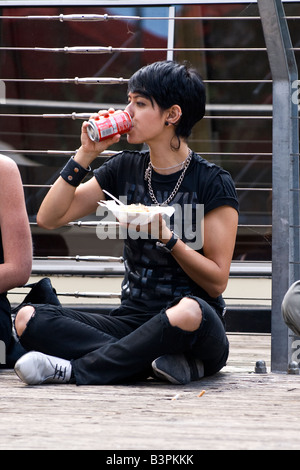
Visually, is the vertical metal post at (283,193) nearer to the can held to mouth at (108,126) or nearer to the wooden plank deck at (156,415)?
the wooden plank deck at (156,415)

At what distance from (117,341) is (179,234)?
35 cm

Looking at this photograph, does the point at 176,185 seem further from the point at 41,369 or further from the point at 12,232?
the point at 41,369

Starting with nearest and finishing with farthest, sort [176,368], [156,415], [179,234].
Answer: [156,415]
[176,368]
[179,234]

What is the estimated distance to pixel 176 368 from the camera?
2.30m

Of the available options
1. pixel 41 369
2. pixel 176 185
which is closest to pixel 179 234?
pixel 176 185

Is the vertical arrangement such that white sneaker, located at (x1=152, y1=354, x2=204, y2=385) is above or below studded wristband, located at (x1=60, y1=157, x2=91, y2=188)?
below

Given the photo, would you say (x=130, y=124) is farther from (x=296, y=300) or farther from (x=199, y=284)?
(x=296, y=300)

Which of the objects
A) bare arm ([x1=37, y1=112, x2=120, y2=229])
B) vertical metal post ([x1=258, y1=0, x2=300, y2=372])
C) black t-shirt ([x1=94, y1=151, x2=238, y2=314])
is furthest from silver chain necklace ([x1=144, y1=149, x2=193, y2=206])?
vertical metal post ([x1=258, y1=0, x2=300, y2=372])

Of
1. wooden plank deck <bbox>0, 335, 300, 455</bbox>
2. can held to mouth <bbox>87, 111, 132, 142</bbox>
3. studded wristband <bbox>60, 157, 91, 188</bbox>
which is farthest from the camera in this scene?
studded wristband <bbox>60, 157, 91, 188</bbox>

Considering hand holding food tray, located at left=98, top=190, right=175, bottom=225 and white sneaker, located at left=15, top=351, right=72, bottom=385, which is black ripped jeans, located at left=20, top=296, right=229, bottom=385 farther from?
hand holding food tray, located at left=98, top=190, right=175, bottom=225

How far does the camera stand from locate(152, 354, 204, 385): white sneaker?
89.4 inches

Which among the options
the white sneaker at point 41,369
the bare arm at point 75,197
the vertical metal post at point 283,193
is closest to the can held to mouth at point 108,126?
the bare arm at point 75,197

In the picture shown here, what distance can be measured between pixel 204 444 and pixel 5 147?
3.08 meters

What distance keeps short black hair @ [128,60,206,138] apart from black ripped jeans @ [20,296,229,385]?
1.89 feet
